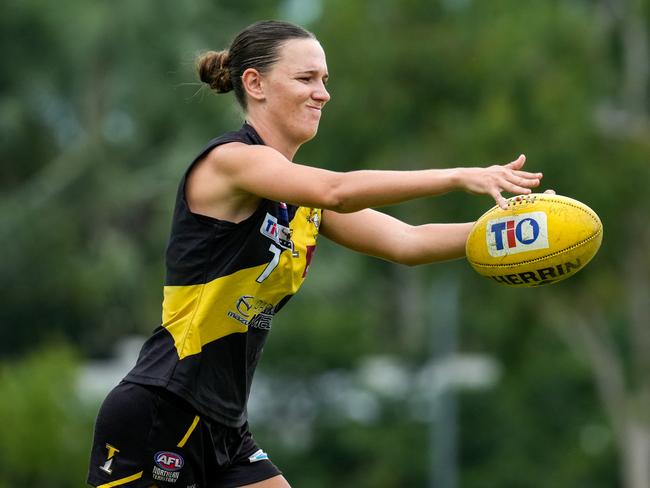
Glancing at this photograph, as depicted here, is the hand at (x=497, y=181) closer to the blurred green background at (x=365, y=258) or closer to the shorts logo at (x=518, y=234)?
the shorts logo at (x=518, y=234)

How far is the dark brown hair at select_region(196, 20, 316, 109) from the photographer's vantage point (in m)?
5.84

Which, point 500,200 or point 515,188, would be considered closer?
point 515,188

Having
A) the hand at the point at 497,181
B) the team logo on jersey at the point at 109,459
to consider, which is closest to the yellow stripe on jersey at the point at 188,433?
the team logo on jersey at the point at 109,459

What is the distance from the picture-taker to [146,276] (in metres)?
36.4

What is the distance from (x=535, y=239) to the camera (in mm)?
5645

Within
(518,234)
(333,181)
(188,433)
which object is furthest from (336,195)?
(188,433)

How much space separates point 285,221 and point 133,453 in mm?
1077

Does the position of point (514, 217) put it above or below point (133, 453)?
above

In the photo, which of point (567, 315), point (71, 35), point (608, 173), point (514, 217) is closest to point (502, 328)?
point (567, 315)

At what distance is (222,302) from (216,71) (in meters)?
1.01

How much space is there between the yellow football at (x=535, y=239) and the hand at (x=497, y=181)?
0.48m

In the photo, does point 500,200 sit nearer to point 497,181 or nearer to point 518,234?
point 497,181

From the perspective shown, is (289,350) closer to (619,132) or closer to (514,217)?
(619,132)

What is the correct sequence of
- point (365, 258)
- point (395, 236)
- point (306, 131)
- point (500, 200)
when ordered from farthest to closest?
point (365, 258) → point (395, 236) → point (306, 131) → point (500, 200)
